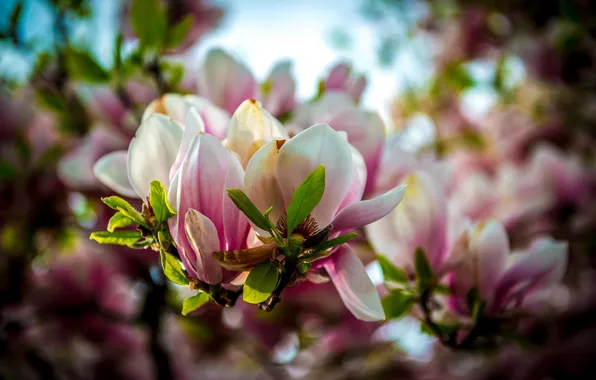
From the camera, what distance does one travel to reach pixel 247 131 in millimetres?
321

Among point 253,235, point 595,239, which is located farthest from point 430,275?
point 595,239

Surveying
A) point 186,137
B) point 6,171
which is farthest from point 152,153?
point 6,171

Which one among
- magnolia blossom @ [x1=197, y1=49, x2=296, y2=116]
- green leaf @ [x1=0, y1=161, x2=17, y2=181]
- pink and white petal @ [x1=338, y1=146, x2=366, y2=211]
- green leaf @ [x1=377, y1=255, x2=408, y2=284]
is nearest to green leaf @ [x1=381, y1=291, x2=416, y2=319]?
green leaf @ [x1=377, y1=255, x2=408, y2=284]

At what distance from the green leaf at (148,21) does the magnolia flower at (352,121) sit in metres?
0.17

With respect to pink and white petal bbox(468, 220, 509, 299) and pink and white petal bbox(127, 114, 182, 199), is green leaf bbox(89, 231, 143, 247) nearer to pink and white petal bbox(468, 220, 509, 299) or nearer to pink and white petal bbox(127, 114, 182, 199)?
pink and white petal bbox(127, 114, 182, 199)

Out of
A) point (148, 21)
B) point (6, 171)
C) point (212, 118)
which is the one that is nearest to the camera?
point (212, 118)

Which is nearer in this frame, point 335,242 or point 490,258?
point 335,242

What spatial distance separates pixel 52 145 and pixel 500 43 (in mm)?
1306

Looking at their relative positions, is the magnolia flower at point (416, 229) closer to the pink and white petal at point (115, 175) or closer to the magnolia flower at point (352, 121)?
the magnolia flower at point (352, 121)

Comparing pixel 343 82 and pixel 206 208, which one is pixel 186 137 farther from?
pixel 343 82

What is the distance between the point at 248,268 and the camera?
11.1 inches

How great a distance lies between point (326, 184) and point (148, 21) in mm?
306

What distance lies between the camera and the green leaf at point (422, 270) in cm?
41

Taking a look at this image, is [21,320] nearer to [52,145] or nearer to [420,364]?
[52,145]
